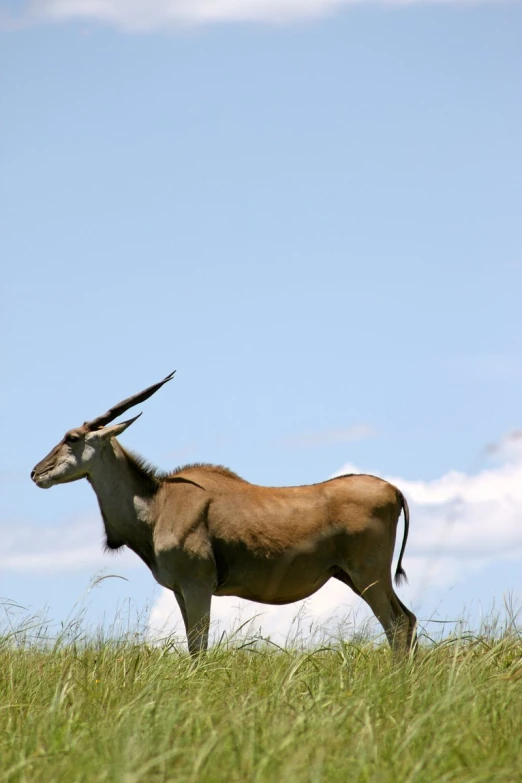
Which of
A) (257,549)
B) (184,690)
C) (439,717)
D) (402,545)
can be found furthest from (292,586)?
(439,717)

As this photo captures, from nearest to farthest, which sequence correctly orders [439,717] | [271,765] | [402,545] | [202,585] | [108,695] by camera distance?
1. [271,765]
2. [439,717]
3. [108,695]
4. [202,585]
5. [402,545]

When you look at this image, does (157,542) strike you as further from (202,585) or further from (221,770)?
(221,770)

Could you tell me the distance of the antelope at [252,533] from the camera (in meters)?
12.1

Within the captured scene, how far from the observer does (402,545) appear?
12828 mm

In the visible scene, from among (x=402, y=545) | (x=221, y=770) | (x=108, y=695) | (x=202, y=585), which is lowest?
(x=221, y=770)

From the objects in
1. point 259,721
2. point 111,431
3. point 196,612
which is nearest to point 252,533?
point 196,612

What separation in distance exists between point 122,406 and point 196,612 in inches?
96.8

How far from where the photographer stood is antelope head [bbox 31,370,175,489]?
41.8 feet

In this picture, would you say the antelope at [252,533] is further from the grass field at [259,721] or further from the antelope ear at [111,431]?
the grass field at [259,721]

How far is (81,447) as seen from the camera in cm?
1284

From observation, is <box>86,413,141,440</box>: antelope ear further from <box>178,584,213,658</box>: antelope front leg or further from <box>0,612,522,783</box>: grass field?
<box>0,612,522,783</box>: grass field

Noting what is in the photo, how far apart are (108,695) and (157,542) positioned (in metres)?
3.74

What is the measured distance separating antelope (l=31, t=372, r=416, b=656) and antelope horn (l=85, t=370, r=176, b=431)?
1 centimetres

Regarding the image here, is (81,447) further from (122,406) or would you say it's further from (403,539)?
(403,539)
